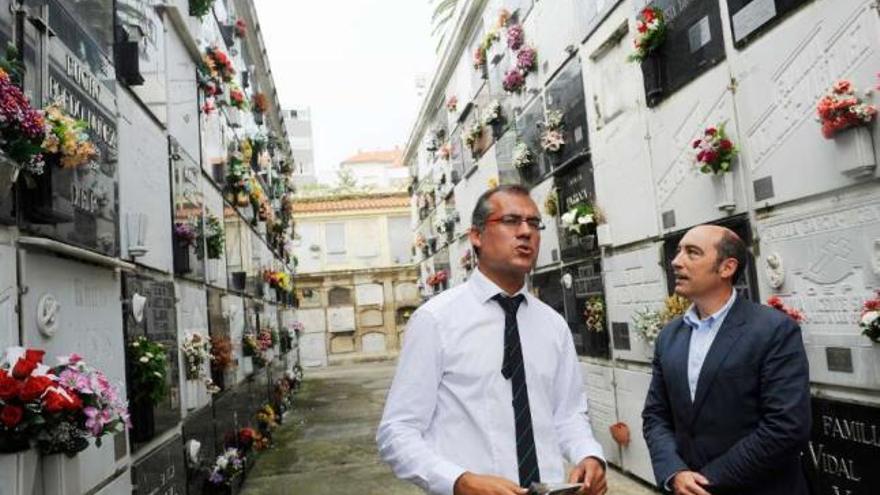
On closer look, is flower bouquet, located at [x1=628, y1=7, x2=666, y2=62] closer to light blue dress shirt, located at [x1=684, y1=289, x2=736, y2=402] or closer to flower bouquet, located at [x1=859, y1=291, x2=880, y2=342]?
flower bouquet, located at [x1=859, y1=291, x2=880, y2=342]

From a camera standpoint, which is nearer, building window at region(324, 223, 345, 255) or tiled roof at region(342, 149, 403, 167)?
building window at region(324, 223, 345, 255)

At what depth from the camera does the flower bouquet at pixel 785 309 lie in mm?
4609

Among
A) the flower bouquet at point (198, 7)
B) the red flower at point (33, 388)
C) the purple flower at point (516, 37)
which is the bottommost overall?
the red flower at point (33, 388)

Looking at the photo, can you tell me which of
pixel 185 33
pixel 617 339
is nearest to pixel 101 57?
pixel 185 33

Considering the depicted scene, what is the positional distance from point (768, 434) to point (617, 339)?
508 cm

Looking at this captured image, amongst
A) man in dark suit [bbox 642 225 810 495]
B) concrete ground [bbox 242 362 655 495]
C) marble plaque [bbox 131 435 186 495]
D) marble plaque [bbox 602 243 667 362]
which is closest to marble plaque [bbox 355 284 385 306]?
concrete ground [bbox 242 362 655 495]

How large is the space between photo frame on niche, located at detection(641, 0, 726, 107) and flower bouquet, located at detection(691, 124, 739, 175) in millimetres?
648

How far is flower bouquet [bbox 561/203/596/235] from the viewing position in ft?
26.8

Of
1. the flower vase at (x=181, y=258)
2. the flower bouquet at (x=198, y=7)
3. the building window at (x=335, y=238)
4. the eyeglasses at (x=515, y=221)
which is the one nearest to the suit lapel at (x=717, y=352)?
the eyeglasses at (x=515, y=221)

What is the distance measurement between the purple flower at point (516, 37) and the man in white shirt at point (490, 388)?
906 centimetres

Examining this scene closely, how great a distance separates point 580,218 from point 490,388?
623cm

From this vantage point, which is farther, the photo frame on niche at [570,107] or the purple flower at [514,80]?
the purple flower at [514,80]

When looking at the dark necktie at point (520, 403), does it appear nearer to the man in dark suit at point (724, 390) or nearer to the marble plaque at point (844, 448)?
the man in dark suit at point (724, 390)

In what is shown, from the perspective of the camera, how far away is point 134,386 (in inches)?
171
